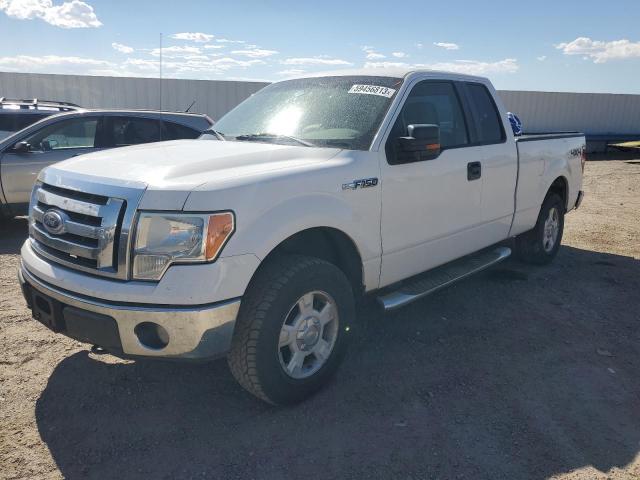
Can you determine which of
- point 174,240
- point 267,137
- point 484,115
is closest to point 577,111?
point 484,115

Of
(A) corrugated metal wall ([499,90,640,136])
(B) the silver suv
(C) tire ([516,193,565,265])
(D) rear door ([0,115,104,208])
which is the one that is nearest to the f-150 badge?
(C) tire ([516,193,565,265])

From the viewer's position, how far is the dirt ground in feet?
8.95

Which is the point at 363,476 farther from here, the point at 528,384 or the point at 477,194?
the point at 477,194

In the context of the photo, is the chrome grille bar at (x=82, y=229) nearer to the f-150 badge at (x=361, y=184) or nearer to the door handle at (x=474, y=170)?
the f-150 badge at (x=361, y=184)

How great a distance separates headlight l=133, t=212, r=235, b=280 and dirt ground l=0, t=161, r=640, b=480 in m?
0.97

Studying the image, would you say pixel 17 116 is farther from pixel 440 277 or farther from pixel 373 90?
pixel 440 277

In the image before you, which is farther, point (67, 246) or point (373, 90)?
point (373, 90)

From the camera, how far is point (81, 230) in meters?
2.80

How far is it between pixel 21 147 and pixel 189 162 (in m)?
5.00

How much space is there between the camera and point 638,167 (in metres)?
17.0

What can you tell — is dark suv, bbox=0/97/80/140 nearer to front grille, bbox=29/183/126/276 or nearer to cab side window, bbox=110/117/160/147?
cab side window, bbox=110/117/160/147

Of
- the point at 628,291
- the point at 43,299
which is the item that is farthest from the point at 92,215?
the point at 628,291

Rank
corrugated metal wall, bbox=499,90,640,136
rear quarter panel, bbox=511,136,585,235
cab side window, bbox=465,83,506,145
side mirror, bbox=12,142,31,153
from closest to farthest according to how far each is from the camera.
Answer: cab side window, bbox=465,83,506,145, rear quarter panel, bbox=511,136,585,235, side mirror, bbox=12,142,31,153, corrugated metal wall, bbox=499,90,640,136

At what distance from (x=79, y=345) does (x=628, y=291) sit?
4.97 m
